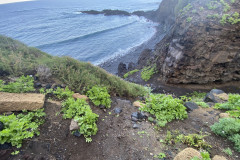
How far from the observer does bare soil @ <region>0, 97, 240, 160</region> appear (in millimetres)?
3494

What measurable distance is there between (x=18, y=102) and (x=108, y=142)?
2889mm

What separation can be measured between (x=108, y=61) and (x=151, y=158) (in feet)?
85.5

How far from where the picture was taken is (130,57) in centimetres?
3014

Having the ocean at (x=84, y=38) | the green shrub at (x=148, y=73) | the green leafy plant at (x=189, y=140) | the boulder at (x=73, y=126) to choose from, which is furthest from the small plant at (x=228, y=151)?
the ocean at (x=84, y=38)

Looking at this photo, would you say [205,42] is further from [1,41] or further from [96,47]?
[96,47]

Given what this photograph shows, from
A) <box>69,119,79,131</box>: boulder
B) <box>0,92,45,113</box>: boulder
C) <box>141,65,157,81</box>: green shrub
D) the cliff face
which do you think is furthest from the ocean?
<box>69,119,79,131</box>: boulder

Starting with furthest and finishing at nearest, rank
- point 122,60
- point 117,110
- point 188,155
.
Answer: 1. point 122,60
2. point 117,110
3. point 188,155

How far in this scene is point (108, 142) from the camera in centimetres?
416

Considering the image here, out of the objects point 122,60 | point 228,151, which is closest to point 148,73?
point 122,60

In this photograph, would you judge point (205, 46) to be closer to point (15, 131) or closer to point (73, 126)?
point (73, 126)

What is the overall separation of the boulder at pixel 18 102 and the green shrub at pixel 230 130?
5.68 m

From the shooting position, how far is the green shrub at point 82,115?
13.4 feet

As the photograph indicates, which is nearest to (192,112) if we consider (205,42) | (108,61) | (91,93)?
(91,93)

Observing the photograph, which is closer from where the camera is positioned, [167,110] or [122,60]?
[167,110]
